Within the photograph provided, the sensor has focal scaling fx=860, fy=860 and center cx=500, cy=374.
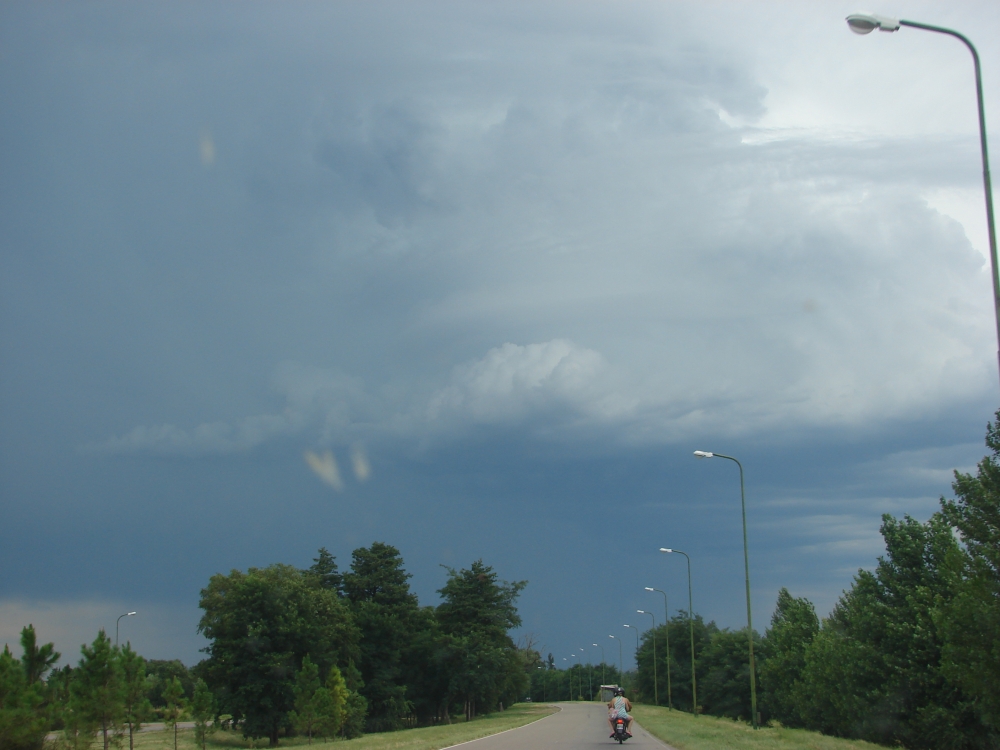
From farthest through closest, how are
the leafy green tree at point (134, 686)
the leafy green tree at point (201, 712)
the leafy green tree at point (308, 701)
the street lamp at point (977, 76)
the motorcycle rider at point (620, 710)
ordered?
the leafy green tree at point (308, 701)
the leafy green tree at point (201, 712)
the leafy green tree at point (134, 686)
the motorcycle rider at point (620, 710)
the street lamp at point (977, 76)

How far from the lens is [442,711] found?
92.9 m

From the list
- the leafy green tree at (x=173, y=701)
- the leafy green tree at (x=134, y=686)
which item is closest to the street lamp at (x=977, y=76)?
the leafy green tree at (x=134, y=686)

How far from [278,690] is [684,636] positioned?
71.9 meters

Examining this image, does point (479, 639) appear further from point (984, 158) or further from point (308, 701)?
point (984, 158)

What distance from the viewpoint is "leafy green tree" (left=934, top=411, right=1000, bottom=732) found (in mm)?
20500

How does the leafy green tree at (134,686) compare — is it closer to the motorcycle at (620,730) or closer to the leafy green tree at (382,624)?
the motorcycle at (620,730)

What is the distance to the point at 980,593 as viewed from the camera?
67.2 feet

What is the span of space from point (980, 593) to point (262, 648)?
2153 inches

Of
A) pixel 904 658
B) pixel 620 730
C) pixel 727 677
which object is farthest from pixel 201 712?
pixel 727 677

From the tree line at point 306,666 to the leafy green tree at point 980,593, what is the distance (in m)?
28.7

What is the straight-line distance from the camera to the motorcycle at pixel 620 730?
3045 centimetres

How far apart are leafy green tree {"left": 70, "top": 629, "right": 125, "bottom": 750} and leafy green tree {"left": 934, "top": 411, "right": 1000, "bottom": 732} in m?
34.9

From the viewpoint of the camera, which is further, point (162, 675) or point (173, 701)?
point (162, 675)

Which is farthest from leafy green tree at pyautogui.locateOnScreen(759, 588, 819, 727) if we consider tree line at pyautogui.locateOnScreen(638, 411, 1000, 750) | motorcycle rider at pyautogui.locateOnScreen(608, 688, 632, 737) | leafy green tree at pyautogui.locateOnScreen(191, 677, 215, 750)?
leafy green tree at pyautogui.locateOnScreen(191, 677, 215, 750)
